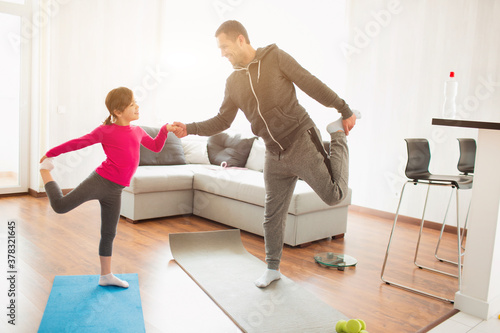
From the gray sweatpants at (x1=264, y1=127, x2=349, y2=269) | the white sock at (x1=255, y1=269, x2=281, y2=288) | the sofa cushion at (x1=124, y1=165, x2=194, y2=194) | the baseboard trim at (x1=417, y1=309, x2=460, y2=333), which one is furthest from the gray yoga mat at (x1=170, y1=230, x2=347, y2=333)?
the sofa cushion at (x1=124, y1=165, x2=194, y2=194)

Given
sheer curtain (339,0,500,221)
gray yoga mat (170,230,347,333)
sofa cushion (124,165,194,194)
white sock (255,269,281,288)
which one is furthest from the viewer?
sheer curtain (339,0,500,221)

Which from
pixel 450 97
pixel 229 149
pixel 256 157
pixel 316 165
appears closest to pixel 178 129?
pixel 316 165

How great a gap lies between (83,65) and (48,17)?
63 cm

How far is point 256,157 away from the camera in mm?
4566

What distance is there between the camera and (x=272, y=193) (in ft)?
8.15

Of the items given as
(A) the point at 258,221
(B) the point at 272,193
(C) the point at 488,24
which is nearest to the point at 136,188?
(A) the point at 258,221

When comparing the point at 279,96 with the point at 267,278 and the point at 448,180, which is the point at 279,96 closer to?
the point at 267,278

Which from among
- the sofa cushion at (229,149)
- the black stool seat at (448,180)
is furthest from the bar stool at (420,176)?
the sofa cushion at (229,149)

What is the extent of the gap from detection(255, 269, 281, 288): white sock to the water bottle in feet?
8.77

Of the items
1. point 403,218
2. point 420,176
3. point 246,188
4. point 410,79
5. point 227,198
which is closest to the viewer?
point 420,176

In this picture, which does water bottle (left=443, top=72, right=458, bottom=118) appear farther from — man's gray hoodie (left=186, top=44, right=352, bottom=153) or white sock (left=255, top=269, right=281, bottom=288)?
Result: white sock (left=255, top=269, right=281, bottom=288)

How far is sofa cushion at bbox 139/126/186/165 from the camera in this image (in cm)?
448

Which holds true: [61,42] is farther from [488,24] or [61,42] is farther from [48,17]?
[488,24]

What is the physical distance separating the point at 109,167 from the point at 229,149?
258cm
